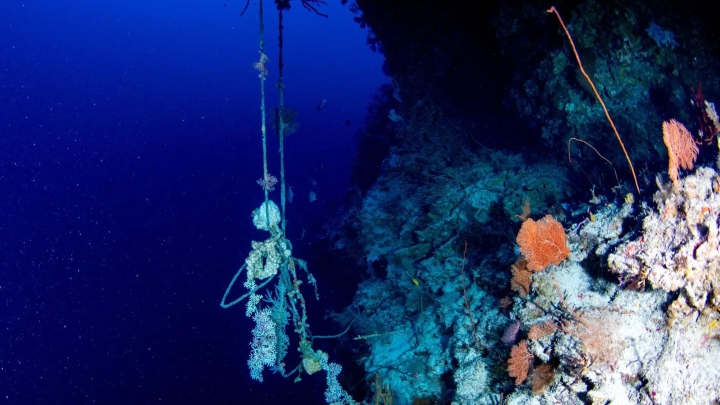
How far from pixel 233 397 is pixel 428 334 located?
13.1 m

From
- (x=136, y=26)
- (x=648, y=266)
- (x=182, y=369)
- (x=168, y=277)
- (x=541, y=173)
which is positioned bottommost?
(x=648, y=266)

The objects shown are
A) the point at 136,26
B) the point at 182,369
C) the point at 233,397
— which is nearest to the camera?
the point at 233,397

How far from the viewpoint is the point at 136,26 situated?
393 feet

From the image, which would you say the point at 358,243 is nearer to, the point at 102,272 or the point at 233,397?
the point at 233,397

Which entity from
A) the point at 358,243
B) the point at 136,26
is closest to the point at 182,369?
the point at 358,243

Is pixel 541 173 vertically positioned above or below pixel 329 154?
below

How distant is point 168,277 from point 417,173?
2652 cm

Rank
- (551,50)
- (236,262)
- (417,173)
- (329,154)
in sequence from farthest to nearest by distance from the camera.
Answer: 1. (329,154)
2. (236,262)
3. (417,173)
4. (551,50)

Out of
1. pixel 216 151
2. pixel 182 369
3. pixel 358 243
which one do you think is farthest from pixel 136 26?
pixel 358 243

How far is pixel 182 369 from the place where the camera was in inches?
699

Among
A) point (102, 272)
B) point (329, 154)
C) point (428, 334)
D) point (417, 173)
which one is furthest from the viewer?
point (329, 154)

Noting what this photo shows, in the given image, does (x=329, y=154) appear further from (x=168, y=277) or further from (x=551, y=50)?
(x=551, y=50)

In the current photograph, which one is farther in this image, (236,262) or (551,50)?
(236,262)

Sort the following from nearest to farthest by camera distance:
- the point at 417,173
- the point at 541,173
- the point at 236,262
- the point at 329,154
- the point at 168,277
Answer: the point at 541,173, the point at 417,173, the point at 236,262, the point at 168,277, the point at 329,154
